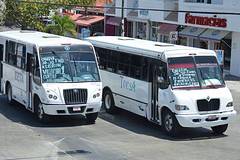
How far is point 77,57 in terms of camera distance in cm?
1922

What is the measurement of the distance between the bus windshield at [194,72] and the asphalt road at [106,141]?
1.58 metres

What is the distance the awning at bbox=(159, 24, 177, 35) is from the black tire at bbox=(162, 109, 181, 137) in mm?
27387

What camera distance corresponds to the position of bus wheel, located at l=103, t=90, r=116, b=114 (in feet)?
69.7

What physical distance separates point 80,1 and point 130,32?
5.62 meters

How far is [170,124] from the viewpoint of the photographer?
17.1 metres

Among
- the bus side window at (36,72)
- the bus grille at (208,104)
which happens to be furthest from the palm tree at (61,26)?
the bus grille at (208,104)

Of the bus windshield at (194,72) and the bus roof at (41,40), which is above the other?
the bus roof at (41,40)

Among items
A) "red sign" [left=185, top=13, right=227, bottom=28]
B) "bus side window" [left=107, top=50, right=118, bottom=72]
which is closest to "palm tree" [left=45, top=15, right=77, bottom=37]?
"red sign" [left=185, top=13, right=227, bottom=28]

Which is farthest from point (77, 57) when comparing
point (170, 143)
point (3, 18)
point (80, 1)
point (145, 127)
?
point (80, 1)

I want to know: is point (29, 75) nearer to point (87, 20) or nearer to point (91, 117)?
point (91, 117)

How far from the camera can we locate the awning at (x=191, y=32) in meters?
40.9

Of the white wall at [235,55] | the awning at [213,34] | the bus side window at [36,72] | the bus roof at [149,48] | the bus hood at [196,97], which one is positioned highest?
the bus roof at [149,48]

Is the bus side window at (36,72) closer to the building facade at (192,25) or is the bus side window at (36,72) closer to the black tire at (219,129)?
the black tire at (219,129)

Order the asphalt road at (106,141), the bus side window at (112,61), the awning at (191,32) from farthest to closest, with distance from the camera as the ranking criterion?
the awning at (191,32) < the bus side window at (112,61) < the asphalt road at (106,141)
